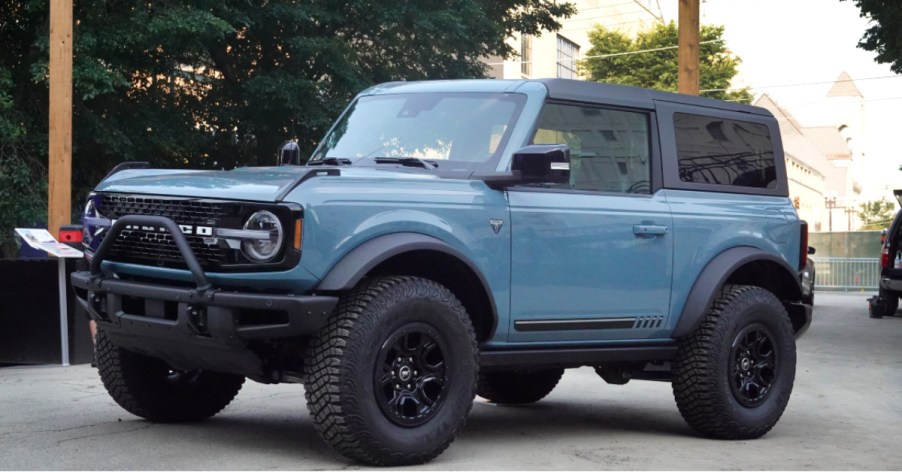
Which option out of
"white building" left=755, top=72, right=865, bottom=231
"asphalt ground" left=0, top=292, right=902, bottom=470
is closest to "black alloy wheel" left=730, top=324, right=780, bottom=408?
"asphalt ground" left=0, top=292, right=902, bottom=470

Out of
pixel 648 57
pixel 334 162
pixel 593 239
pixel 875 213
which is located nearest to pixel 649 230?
pixel 593 239

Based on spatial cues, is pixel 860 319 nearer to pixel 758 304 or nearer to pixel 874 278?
pixel 758 304

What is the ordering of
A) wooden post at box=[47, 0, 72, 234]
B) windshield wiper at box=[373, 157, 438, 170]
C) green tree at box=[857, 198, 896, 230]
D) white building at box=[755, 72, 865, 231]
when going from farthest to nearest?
green tree at box=[857, 198, 896, 230]
white building at box=[755, 72, 865, 231]
wooden post at box=[47, 0, 72, 234]
windshield wiper at box=[373, 157, 438, 170]

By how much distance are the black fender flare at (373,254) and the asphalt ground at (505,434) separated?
0.94 m

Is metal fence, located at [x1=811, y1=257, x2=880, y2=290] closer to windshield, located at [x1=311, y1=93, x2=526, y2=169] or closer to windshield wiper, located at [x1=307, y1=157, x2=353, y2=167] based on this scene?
windshield, located at [x1=311, y1=93, x2=526, y2=169]

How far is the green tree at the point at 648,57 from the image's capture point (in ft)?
219

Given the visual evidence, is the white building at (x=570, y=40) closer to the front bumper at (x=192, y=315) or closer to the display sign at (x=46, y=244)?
the display sign at (x=46, y=244)

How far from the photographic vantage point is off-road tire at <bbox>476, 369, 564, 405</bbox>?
986 centimetres

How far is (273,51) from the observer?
28.8m

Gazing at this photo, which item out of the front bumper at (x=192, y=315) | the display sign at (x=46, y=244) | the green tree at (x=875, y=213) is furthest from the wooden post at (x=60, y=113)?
the green tree at (x=875, y=213)

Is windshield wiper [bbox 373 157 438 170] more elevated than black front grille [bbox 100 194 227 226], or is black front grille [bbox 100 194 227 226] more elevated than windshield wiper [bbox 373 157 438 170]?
windshield wiper [bbox 373 157 438 170]

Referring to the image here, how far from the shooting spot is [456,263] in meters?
6.94

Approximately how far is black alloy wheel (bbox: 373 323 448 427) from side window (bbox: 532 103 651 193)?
4.89 ft

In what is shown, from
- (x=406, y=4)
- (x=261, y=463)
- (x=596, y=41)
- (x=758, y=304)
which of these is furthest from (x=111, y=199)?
(x=596, y=41)
